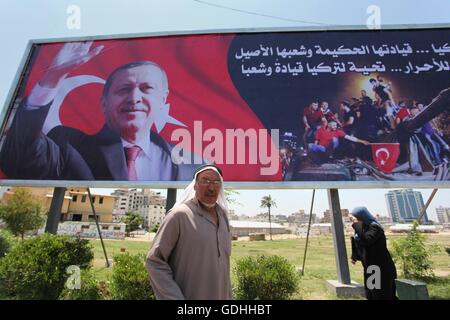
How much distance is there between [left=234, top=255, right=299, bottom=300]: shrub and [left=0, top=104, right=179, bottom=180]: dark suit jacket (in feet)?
7.65

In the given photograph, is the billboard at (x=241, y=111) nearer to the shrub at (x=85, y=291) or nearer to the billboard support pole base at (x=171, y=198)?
the billboard support pole base at (x=171, y=198)

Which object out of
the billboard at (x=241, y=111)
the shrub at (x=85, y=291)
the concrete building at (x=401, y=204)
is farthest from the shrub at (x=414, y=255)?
the concrete building at (x=401, y=204)

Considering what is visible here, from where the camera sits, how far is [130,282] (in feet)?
15.1

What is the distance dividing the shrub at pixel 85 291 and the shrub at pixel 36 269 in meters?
0.13

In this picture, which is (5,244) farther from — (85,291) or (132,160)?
(132,160)

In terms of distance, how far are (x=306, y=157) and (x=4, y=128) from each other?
708 cm

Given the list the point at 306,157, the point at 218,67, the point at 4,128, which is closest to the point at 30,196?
the point at 4,128

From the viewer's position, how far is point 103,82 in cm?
688

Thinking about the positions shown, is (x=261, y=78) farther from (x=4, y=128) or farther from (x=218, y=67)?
(x=4, y=128)

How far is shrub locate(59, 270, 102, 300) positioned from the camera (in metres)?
4.77

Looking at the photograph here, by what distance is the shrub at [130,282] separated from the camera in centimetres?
458

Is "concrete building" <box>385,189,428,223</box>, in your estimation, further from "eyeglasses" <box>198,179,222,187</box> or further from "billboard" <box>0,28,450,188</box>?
"eyeglasses" <box>198,179,222,187</box>

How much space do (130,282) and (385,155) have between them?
17.9 ft

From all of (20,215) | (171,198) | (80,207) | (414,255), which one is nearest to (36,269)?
(171,198)
